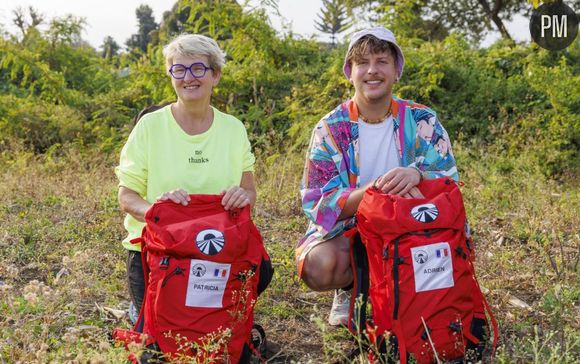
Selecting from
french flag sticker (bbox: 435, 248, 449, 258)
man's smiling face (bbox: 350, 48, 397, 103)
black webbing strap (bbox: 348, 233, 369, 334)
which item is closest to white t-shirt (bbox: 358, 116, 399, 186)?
man's smiling face (bbox: 350, 48, 397, 103)

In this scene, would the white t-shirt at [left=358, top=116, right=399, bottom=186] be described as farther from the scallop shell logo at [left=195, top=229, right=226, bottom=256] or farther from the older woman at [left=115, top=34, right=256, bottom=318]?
the scallop shell logo at [left=195, top=229, right=226, bottom=256]

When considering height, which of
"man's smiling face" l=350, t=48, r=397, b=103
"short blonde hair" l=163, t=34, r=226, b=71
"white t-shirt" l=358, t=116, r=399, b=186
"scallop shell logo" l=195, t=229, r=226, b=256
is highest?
"short blonde hair" l=163, t=34, r=226, b=71

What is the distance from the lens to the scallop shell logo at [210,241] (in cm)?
285

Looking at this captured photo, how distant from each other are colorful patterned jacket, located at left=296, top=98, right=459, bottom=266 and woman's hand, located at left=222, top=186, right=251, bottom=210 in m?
0.48

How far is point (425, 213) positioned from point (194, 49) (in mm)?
1416

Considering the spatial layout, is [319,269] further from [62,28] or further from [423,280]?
[62,28]

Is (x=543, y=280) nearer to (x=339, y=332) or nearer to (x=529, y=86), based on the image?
(x=339, y=332)

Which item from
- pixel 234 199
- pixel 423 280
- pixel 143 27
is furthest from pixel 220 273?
pixel 143 27

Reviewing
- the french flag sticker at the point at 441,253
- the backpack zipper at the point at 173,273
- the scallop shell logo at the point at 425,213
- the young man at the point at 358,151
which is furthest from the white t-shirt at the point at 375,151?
the backpack zipper at the point at 173,273

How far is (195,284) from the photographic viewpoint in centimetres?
287

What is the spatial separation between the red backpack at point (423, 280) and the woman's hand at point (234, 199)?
0.58 metres

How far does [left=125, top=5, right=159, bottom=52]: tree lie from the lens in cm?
3769

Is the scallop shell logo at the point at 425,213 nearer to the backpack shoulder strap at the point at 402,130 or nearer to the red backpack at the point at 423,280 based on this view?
the red backpack at the point at 423,280

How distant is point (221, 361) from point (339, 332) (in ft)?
2.89
